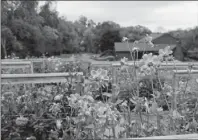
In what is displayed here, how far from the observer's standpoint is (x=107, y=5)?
156 inches

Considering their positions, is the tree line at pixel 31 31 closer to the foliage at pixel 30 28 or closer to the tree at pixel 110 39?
the foliage at pixel 30 28

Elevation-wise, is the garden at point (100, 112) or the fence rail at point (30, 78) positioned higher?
the fence rail at point (30, 78)

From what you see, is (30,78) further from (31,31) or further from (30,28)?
(31,31)

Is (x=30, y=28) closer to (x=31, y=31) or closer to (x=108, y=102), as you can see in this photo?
(x=31, y=31)

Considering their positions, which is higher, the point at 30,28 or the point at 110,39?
the point at 30,28

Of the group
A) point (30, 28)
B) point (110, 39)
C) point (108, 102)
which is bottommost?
point (108, 102)

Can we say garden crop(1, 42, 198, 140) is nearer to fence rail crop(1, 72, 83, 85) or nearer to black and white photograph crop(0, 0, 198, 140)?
black and white photograph crop(0, 0, 198, 140)

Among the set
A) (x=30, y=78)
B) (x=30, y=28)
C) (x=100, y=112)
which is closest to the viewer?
(x=100, y=112)

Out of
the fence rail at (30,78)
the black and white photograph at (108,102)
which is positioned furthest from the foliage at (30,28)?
the fence rail at (30,78)

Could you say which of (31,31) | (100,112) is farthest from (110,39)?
(100,112)

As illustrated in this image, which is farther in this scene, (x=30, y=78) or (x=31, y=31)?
(x=31, y=31)

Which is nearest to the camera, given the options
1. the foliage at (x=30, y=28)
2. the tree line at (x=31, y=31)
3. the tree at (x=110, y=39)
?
the tree line at (x=31, y=31)

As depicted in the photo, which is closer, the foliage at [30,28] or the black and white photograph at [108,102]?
the black and white photograph at [108,102]

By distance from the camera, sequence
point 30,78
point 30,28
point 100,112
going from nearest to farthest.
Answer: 1. point 100,112
2. point 30,78
3. point 30,28
